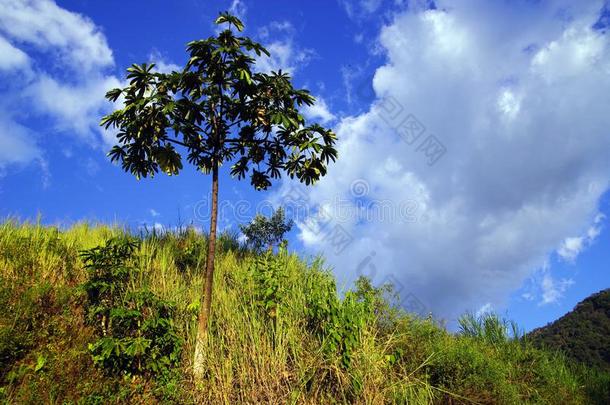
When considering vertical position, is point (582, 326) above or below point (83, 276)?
above

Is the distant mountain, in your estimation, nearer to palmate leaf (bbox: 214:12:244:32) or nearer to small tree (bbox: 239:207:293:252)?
small tree (bbox: 239:207:293:252)

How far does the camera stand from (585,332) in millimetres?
27469

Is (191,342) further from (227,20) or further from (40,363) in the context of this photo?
(227,20)

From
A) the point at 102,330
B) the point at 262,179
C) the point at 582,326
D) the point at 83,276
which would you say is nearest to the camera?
the point at 102,330

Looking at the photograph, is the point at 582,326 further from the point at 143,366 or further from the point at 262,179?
the point at 143,366

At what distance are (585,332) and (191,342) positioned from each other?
29296 millimetres

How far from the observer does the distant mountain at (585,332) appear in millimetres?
25047

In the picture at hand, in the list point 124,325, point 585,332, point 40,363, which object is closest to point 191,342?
point 124,325

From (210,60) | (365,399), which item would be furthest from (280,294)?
(210,60)

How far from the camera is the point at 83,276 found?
8.48 meters

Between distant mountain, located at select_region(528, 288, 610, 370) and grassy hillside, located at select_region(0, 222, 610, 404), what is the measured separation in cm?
1936

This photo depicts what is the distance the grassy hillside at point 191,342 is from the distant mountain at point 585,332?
1936cm

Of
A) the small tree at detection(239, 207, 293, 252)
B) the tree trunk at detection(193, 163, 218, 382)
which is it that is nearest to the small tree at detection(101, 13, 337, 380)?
the tree trunk at detection(193, 163, 218, 382)

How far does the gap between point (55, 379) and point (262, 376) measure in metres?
3.05
